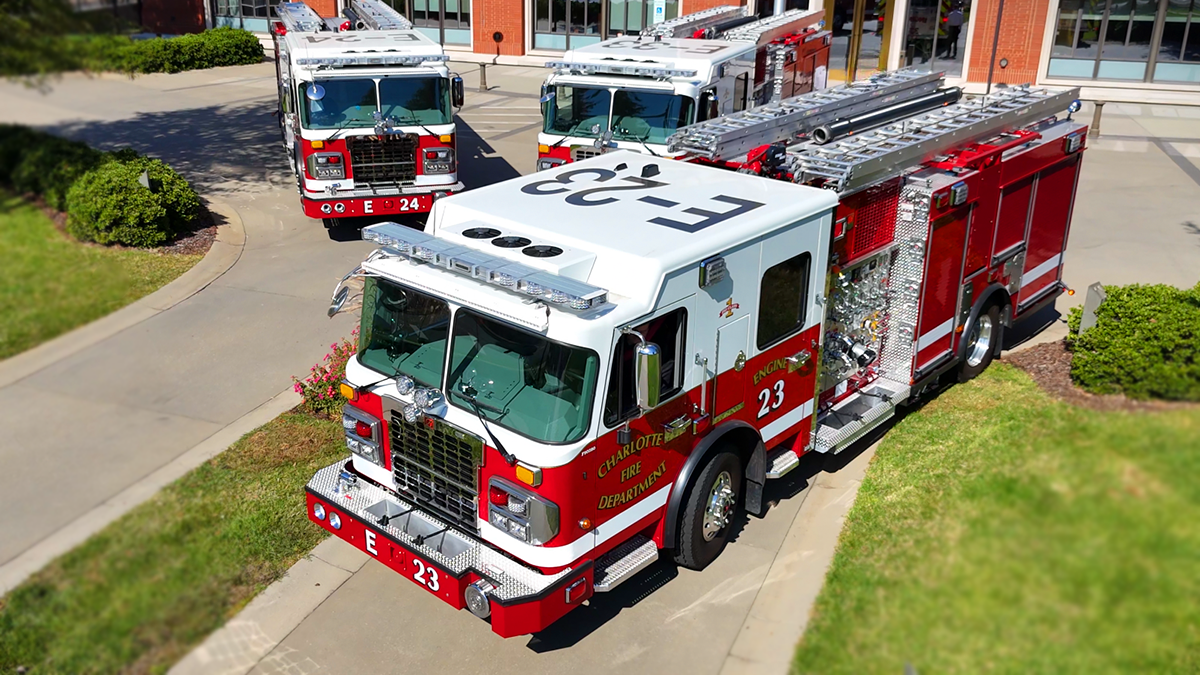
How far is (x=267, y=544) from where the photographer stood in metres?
7.04

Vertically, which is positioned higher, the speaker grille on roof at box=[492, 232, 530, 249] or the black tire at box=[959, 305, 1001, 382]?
the speaker grille on roof at box=[492, 232, 530, 249]

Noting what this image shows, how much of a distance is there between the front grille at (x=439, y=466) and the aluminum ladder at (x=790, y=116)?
3.67m

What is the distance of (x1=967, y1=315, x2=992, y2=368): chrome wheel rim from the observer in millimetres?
9843

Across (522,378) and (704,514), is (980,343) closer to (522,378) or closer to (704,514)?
(704,514)

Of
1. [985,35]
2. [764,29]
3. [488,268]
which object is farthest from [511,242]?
[985,35]

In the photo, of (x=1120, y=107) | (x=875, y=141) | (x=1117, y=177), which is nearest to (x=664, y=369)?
(x=875, y=141)

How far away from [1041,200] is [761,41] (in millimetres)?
7341

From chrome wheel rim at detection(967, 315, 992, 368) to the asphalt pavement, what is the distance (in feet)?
6.45

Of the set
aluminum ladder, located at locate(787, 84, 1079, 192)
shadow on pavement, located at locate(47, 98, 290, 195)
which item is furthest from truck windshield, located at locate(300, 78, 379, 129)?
aluminum ladder, located at locate(787, 84, 1079, 192)

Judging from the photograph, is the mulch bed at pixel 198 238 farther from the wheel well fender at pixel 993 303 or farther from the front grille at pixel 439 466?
the wheel well fender at pixel 993 303

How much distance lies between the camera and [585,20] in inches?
1289

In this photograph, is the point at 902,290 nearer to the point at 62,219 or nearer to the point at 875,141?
the point at 875,141

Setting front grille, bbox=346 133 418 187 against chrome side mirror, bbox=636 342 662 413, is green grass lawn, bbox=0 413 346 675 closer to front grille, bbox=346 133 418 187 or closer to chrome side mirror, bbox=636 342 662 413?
chrome side mirror, bbox=636 342 662 413

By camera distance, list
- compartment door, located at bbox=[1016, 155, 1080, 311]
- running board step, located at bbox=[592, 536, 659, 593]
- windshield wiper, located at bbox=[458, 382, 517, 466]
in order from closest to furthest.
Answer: windshield wiper, located at bbox=[458, 382, 517, 466]
running board step, located at bbox=[592, 536, 659, 593]
compartment door, located at bbox=[1016, 155, 1080, 311]
